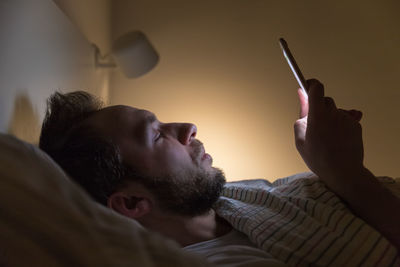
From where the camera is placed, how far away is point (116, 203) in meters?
0.61

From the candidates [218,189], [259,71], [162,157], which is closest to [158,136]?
[162,157]

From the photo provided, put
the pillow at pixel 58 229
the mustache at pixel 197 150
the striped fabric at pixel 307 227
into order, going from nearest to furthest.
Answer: the pillow at pixel 58 229 → the striped fabric at pixel 307 227 → the mustache at pixel 197 150

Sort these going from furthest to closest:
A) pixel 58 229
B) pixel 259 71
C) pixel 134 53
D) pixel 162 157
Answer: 1. pixel 259 71
2. pixel 134 53
3. pixel 162 157
4. pixel 58 229

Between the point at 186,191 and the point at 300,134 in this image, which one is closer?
the point at 186,191

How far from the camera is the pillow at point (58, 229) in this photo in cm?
21

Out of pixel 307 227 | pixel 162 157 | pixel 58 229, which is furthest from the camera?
pixel 162 157

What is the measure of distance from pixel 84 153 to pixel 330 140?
0.45 metres

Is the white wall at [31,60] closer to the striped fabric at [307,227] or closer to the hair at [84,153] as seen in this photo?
the hair at [84,153]

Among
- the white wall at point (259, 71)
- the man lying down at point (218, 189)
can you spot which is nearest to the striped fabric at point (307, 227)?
the man lying down at point (218, 189)

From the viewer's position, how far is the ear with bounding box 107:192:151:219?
611mm

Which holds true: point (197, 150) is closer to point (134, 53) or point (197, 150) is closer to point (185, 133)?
point (185, 133)

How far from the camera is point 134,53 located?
1123 mm

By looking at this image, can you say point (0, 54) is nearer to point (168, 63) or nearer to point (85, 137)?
point (85, 137)

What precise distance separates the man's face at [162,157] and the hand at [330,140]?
200mm
